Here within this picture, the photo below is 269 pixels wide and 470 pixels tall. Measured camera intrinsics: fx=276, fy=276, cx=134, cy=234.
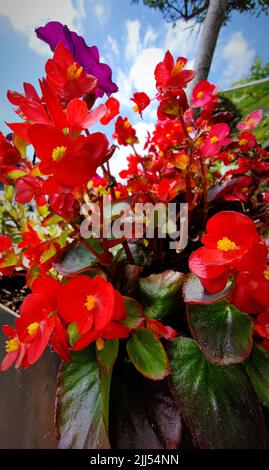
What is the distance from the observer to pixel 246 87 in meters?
1.56

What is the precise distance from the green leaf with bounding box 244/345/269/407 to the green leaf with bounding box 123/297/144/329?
0.13 meters

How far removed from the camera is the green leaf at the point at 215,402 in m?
0.24

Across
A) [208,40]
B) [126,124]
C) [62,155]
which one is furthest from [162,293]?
[208,40]

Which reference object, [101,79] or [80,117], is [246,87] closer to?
[101,79]

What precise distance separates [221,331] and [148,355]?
0.24 ft

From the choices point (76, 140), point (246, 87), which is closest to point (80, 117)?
point (76, 140)

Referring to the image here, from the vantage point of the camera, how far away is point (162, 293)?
0.99ft

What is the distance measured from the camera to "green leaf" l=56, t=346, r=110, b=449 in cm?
27

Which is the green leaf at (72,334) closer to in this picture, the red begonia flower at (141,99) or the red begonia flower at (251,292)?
the red begonia flower at (251,292)

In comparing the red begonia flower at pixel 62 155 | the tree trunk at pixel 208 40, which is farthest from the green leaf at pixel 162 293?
the tree trunk at pixel 208 40

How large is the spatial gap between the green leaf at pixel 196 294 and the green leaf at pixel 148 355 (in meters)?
0.06

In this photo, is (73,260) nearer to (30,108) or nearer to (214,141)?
(30,108)

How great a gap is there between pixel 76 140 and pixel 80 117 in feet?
0.11

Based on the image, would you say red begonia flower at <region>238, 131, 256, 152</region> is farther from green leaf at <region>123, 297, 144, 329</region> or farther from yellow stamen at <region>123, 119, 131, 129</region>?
green leaf at <region>123, 297, 144, 329</region>
